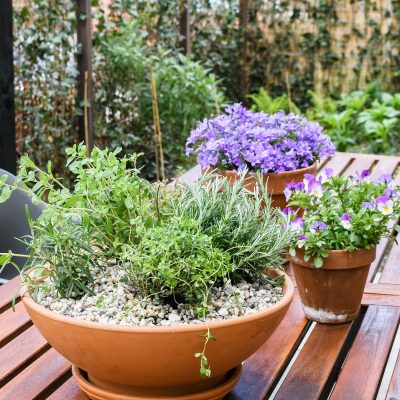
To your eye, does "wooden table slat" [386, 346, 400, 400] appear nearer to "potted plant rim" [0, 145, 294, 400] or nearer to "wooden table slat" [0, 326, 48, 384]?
"potted plant rim" [0, 145, 294, 400]

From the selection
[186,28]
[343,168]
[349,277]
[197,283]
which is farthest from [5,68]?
[186,28]

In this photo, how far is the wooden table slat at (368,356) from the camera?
1.23 metres

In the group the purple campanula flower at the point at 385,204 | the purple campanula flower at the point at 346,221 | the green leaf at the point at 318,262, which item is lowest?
the green leaf at the point at 318,262

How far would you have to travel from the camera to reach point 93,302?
1.14 meters

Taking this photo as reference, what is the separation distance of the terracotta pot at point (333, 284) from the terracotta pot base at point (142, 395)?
0.36m

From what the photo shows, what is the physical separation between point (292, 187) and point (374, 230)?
22 cm

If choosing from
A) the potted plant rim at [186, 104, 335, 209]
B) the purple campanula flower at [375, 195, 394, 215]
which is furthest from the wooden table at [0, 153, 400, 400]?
the potted plant rim at [186, 104, 335, 209]

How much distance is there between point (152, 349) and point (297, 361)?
15.1 inches

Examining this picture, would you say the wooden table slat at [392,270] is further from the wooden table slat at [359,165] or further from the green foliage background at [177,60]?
the green foliage background at [177,60]

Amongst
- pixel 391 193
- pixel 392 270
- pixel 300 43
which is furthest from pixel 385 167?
pixel 300 43

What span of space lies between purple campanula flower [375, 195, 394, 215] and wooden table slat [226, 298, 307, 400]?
0.27m

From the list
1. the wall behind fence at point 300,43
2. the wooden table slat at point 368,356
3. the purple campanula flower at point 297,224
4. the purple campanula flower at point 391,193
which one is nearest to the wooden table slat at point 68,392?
the wooden table slat at point 368,356

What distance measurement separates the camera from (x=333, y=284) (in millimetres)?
1500

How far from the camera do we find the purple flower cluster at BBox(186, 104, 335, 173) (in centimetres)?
180
